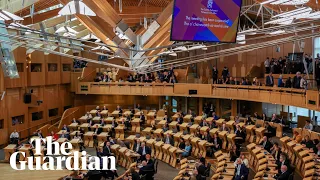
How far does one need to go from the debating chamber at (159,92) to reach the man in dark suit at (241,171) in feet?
0.10

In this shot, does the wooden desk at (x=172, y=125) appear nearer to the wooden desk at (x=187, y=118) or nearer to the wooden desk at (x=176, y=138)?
the wooden desk at (x=187, y=118)

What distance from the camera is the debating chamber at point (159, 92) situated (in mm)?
11466

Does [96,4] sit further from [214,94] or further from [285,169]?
[214,94]

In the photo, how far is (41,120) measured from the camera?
86.3ft

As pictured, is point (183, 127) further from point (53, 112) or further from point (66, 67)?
point (66, 67)

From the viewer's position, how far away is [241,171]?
13352 mm

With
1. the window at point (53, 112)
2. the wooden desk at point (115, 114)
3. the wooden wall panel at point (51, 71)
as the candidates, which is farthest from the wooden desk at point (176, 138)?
the window at point (53, 112)

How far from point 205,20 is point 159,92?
1774 centimetres

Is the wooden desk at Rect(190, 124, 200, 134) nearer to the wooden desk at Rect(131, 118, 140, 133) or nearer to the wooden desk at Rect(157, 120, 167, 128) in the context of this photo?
the wooden desk at Rect(157, 120, 167, 128)

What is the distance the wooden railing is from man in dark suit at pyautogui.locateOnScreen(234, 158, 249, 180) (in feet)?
15.0

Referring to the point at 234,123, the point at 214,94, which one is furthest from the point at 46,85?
the point at 234,123

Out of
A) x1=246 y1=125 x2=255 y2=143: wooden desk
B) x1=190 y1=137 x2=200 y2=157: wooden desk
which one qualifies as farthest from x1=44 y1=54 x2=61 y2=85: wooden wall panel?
x1=246 y1=125 x2=255 y2=143: wooden desk

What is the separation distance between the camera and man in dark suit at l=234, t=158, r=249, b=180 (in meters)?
13.2

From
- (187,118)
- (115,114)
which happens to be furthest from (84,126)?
(187,118)
